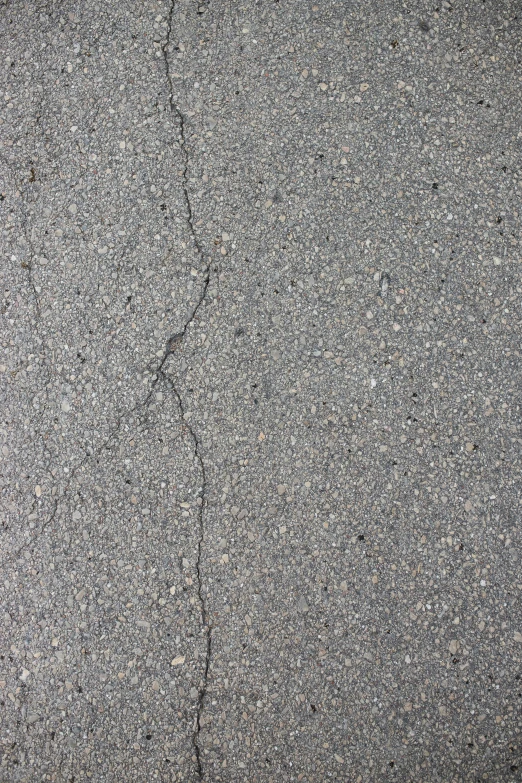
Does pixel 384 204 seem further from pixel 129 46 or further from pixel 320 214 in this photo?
pixel 129 46

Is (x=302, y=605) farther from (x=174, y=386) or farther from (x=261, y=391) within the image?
(x=174, y=386)

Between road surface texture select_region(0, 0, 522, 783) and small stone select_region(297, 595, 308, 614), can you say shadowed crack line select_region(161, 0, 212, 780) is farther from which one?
small stone select_region(297, 595, 308, 614)

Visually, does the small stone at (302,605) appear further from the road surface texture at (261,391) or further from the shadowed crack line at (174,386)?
the shadowed crack line at (174,386)

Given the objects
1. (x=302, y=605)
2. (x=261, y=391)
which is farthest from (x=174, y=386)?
(x=302, y=605)

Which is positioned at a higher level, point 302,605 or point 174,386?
Result: point 174,386

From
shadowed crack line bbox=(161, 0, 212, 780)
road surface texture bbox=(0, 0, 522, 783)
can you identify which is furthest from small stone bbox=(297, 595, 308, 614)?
shadowed crack line bbox=(161, 0, 212, 780)

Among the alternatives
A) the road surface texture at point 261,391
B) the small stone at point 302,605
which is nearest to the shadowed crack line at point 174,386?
the road surface texture at point 261,391

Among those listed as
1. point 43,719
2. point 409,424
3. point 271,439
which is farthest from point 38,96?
point 43,719

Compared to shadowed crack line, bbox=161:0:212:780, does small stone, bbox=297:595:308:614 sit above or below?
below
